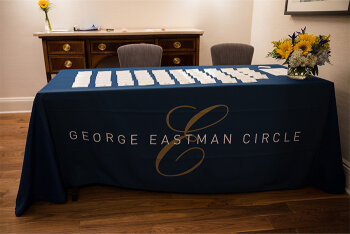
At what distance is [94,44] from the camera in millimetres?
3193

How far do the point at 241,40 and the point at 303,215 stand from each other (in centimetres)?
265

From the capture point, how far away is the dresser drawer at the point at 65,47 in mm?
3154

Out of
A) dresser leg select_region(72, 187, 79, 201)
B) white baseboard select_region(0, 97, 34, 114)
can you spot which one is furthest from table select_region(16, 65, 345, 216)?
white baseboard select_region(0, 97, 34, 114)

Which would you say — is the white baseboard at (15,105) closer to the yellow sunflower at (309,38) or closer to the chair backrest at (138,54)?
the chair backrest at (138,54)

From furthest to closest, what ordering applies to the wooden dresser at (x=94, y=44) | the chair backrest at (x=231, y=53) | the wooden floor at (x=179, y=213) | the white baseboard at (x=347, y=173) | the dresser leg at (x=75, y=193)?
the wooden dresser at (x=94, y=44)
the chair backrest at (x=231, y=53)
the white baseboard at (x=347, y=173)
the dresser leg at (x=75, y=193)
the wooden floor at (x=179, y=213)

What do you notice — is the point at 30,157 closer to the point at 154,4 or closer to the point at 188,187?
the point at 188,187

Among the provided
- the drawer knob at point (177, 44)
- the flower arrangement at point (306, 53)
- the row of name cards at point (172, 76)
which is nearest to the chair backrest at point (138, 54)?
the row of name cards at point (172, 76)

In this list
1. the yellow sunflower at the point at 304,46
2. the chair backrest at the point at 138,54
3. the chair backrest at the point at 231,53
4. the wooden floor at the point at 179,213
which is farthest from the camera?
the chair backrest at the point at 231,53

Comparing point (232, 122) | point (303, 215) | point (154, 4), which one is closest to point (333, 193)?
point (303, 215)

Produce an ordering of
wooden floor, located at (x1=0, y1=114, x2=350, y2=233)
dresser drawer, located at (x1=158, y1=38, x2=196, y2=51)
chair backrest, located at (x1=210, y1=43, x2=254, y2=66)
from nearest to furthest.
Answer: wooden floor, located at (x1=0, y1=114, x2=350, y2=233) < chair backrest, located at (x1=210, y1=43, x2=254, y2=66) < dresser drawer, located at (x1=158, y1=38, x2=196, y2=51)

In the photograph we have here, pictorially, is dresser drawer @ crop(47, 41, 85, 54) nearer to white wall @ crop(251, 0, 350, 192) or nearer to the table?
the table

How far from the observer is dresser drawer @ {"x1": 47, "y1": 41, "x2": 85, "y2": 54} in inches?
124

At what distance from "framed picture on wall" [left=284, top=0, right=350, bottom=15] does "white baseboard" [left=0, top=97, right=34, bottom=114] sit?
3.20 meters

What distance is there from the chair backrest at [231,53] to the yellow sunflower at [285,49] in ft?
3.00
